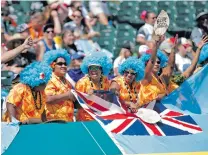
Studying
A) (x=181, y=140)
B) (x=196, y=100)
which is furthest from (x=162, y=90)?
(x=181, y=140)

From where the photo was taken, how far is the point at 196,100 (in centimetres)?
936

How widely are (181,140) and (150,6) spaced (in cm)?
743

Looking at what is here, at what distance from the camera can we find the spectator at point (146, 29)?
13.9 meters

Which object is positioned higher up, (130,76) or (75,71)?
(130,76)

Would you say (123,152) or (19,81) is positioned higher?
(19,81)

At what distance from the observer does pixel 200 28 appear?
1366 cm

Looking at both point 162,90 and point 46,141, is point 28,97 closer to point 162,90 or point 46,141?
point 46,141

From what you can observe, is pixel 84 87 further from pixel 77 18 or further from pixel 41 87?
pixel 77 18

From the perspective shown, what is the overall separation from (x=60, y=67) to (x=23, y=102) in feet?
3.23

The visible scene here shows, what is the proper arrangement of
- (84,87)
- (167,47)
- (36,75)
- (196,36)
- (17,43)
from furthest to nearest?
(196,36), (17,43), (167,47), (84,87), (36,75)

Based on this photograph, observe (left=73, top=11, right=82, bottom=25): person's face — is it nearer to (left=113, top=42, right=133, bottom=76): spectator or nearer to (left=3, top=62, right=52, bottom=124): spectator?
(left=113, top=42, right=133, bottom=76): spectator

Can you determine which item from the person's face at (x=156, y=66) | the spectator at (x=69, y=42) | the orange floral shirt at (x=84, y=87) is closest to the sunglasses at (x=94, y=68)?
the orange floral shirt at (x=84, y=87)

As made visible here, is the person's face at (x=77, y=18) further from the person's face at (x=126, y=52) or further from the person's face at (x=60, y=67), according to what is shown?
the person's face at (x=60, y=67)

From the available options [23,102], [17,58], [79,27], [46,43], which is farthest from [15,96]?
[79,27]
